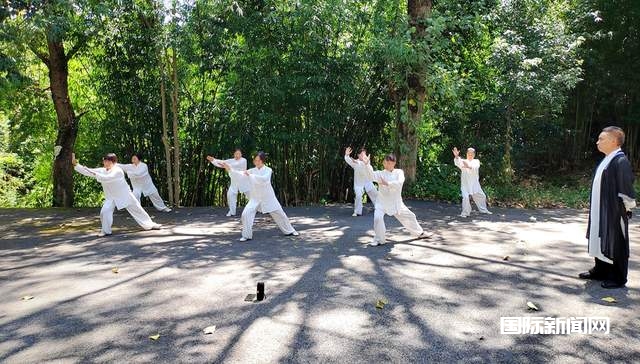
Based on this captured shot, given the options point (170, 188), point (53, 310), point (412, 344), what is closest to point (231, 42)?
point (170, 188)

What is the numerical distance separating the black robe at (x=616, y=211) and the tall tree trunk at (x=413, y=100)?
6.65 metres

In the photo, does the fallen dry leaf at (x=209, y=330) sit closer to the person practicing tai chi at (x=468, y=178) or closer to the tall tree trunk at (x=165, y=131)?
the person practicing tai chi at (x=468, y=178)

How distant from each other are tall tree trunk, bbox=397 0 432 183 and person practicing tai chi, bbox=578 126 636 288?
6504 mm

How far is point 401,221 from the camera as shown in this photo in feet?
23.1

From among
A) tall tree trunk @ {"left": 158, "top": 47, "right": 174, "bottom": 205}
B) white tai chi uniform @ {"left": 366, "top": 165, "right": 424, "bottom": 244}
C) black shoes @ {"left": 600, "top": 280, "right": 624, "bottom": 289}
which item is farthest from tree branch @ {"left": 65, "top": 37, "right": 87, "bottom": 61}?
black shoes @ {"left": 600, "top": 280, "right": 624, "bottom": 289}

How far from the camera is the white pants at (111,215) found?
7743 mm

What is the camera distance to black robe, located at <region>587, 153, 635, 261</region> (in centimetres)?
442

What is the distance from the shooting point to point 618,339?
338cm

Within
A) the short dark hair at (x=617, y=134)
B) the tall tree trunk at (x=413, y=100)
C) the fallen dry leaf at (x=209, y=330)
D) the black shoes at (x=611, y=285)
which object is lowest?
the fallen dry leaf at (x=209, y=330)

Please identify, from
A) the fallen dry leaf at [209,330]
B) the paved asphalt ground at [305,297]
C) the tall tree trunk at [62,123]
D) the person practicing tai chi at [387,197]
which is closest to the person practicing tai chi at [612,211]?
the paved asphalt ground at [305,297]

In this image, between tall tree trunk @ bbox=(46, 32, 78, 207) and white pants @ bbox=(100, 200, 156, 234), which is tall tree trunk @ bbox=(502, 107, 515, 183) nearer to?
white pants @ bbox=(100, 200, 156, 234)

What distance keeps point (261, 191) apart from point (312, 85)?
4252 mm

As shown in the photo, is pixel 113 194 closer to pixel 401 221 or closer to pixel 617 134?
pixel 401 221

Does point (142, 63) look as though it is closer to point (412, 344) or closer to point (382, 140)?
point (382, 140)
